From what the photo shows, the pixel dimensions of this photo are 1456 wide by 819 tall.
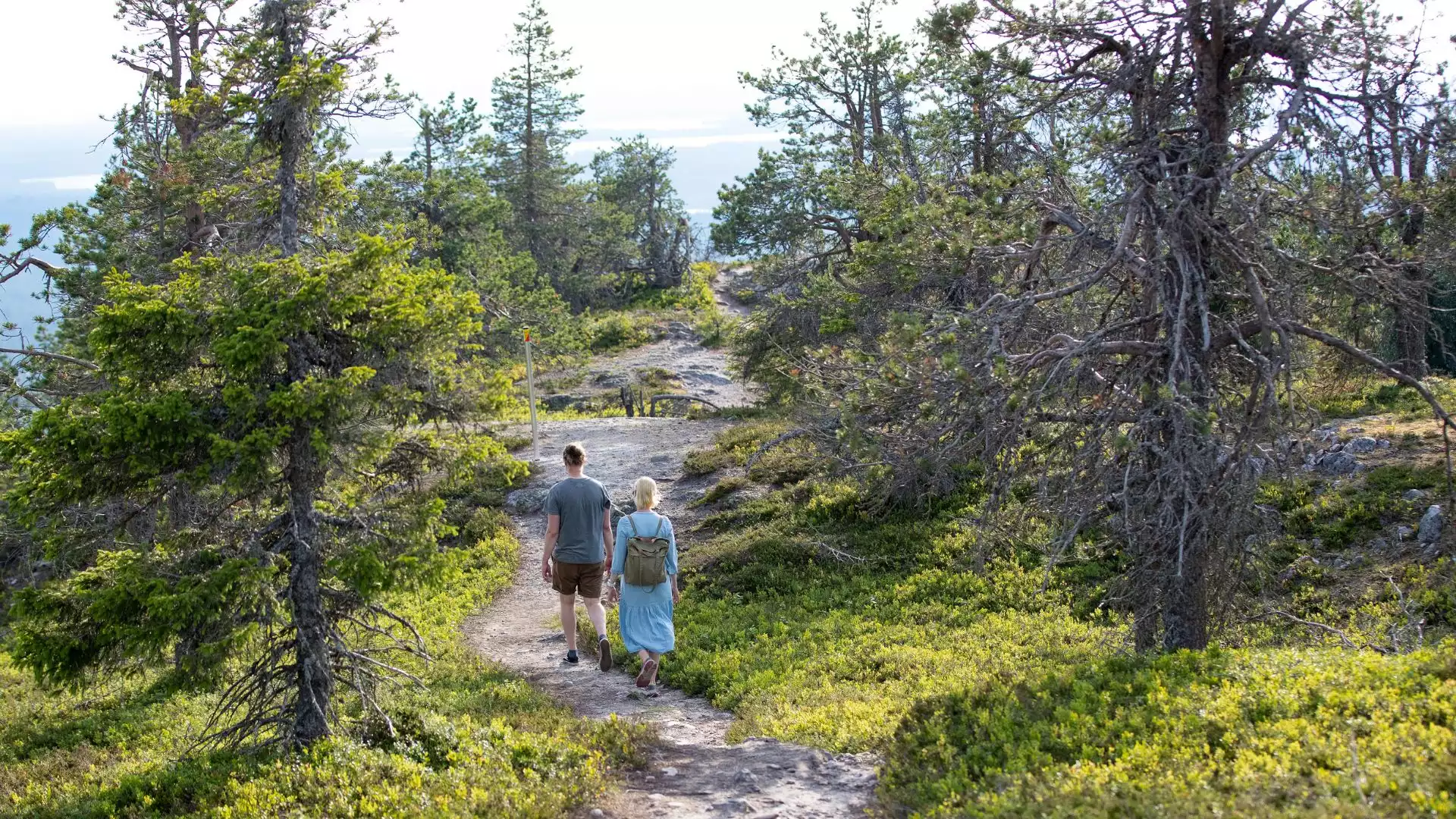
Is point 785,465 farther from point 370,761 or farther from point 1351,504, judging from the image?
point 370,761

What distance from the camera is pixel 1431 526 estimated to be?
38.3 ft

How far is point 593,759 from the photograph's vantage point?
738cm

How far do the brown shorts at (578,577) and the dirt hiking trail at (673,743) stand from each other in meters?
0.90

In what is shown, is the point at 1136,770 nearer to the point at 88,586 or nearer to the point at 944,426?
the point at 944,426

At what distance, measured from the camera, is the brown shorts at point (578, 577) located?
10141 mm

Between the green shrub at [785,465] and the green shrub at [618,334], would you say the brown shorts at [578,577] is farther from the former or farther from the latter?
the green shrub at [618,334]

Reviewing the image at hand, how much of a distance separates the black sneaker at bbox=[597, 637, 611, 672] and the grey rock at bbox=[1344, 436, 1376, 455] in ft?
34.5

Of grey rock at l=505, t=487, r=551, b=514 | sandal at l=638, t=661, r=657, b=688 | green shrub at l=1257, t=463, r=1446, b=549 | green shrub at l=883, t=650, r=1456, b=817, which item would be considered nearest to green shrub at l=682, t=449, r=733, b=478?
grey rock at l=505, t=487, r=551, b=514

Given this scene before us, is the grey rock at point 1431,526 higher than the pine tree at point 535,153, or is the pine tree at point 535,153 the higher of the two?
the pine tree at point 535,153

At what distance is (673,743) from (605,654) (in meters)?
2.25

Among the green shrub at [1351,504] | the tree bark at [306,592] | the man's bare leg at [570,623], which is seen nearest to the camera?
the tree bark at [306,592]

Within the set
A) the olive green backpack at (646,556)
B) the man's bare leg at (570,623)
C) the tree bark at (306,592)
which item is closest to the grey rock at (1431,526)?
the olive green backpack at (646,556)

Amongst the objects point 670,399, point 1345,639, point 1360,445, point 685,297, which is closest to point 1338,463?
point 1360,445

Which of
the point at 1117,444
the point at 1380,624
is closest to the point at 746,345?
the point at 1380,624
